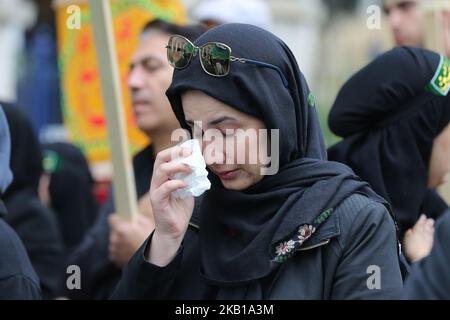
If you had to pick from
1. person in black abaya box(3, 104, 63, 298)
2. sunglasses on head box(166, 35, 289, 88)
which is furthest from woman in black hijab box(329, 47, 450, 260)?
person in black abaya box(3, 104, 63, 298)

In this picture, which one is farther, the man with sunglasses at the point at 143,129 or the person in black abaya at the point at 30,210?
the person in black abaya at the point at 30,210

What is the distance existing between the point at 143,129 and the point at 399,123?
1.47 m

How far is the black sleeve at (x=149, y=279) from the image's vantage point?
2.62 m

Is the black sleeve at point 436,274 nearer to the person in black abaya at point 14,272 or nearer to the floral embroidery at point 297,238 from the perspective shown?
the floral embroidery at point 297,238

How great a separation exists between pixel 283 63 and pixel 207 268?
57 centimetres

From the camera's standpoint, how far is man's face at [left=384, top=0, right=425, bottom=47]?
4.67m

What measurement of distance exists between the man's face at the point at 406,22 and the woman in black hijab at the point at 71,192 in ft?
8.74

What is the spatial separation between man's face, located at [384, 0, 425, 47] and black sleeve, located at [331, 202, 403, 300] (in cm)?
232

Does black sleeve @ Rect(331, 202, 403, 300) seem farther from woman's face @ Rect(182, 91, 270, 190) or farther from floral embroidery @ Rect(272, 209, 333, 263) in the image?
woman's face @ Rect(182, 91, 270, 190)

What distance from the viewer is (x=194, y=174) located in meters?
2.54

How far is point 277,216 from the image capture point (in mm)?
2504

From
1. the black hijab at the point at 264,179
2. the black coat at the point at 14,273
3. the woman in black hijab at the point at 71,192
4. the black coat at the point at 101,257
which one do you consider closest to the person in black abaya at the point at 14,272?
the black coat at the point at 14,273

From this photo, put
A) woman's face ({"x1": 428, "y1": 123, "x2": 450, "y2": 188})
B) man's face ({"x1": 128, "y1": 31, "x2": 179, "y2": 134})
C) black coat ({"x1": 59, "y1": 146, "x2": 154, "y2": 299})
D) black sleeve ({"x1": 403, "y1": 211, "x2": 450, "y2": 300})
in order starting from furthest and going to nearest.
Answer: man's face ({"x1": 128, "y1": 31, "x2": 179, "y2": 134}) < black coat ({"x1": 59, "y1": 146, "x2": 154, "y2": 299}) < woman's face ({"x1": 428, "y1": 123, "x2": 450, "y2": 188}) < black sleeve ({"x1": 403, "y1": 211, "x2": 450, "y2": 300})
